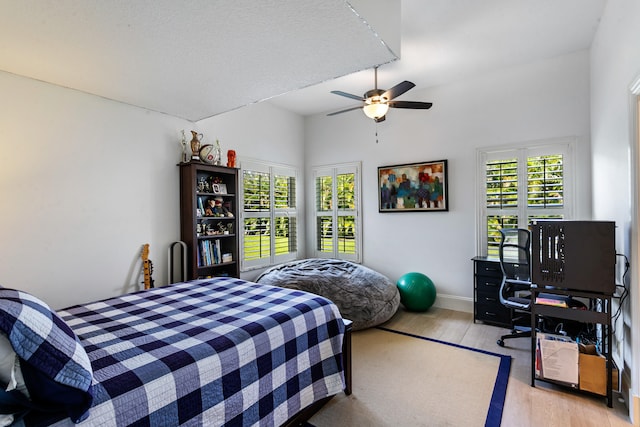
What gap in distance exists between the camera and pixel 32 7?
1780mm

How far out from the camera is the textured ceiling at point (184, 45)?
183 cm

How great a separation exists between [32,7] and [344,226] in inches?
164

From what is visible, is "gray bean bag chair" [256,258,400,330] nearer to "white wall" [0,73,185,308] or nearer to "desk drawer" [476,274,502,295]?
"desk drawer" [476,274,502,295]

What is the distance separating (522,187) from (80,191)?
471 cm

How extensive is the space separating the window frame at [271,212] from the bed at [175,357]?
1959 mm

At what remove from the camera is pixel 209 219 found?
3.94 metres

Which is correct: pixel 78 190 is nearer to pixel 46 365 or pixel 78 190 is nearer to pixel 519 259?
pixel 46 365

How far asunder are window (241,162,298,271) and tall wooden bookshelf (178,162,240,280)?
0.35 meters

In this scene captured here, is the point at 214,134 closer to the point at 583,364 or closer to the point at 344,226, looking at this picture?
the point at 344,226

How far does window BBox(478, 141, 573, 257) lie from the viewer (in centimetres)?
355

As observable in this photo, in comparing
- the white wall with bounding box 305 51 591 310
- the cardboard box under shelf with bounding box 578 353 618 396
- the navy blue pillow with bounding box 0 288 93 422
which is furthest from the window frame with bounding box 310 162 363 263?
the navy blue pillow with bounding box 0 288 93 422

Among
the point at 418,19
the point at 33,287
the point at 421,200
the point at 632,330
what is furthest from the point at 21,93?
the point at 632,330

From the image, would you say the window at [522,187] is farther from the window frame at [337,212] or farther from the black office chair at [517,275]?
the window frame at [337,212]

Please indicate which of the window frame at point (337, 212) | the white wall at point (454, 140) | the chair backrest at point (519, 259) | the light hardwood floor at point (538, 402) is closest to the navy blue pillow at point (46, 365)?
the light hardwood floor at point (538, 402)
